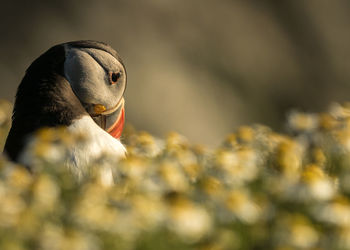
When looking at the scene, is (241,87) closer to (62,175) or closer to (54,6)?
(54,6)

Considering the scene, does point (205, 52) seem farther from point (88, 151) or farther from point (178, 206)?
point (178, 206)

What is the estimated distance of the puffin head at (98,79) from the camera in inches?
95.7

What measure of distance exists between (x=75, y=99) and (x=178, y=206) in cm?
129

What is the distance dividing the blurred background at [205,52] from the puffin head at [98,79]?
6.04 feet

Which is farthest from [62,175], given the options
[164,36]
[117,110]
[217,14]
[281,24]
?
[281,24]

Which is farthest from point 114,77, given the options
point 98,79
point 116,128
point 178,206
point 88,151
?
point 178,206

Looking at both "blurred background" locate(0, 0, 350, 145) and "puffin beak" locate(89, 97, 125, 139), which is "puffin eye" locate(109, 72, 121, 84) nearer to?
"puffin beak" locate(89, 97, 125, 139)

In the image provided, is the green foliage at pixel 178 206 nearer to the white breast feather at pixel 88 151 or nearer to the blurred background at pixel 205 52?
the white breast feather at pixel 88 151

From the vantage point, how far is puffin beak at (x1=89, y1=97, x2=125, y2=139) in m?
2.51

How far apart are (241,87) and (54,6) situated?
1.62 meters

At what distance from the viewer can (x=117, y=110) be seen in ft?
8.39

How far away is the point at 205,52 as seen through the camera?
4730 mm

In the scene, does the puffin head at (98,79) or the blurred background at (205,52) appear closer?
the puffin head at (98,79)

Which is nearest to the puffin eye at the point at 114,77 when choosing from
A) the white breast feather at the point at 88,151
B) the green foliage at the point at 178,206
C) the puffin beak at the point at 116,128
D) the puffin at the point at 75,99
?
the puffin at the point at 75,99
